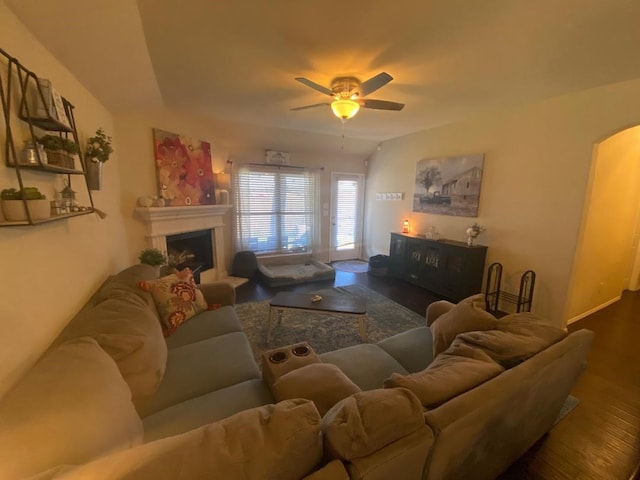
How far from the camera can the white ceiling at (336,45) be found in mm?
1590

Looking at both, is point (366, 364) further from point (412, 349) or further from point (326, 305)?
point (326, 305)

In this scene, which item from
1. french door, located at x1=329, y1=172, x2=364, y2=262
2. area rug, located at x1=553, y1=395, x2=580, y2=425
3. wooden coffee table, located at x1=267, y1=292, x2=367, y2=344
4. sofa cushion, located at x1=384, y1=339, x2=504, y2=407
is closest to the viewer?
sofa cushion, located at x1=384, y1=339, x2=504, y2=407

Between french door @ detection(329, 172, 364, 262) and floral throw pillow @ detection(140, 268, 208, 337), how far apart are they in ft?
13.1

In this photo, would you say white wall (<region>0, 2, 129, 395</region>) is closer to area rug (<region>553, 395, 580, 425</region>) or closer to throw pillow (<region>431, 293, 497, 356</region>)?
throw pillow (<region>431, 293, 497, 356</region>)

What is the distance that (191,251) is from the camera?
14.5ft

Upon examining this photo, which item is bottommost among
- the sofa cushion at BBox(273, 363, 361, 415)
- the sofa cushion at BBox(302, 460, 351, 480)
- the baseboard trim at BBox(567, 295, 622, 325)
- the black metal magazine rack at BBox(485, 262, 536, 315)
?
the baseboard trim at BBox(567, 295, 622, 325)

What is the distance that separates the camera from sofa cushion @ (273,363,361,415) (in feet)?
4.07

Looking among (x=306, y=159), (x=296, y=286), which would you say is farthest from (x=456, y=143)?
(x=296, y=286)

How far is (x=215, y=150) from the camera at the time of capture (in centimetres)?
449

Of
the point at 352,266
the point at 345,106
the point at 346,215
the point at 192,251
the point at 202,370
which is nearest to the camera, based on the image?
the point at 202,370

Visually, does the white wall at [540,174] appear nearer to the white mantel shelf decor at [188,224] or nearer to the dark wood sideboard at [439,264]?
the dark wood sideboard at [439,264]

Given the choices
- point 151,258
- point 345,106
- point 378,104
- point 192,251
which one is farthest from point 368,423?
point 192,251

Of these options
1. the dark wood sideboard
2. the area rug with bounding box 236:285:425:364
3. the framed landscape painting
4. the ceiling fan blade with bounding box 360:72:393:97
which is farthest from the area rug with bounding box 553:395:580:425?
the ceiling fan blade with bounding box 360:72:393:97

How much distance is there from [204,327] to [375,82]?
2.41 metres
